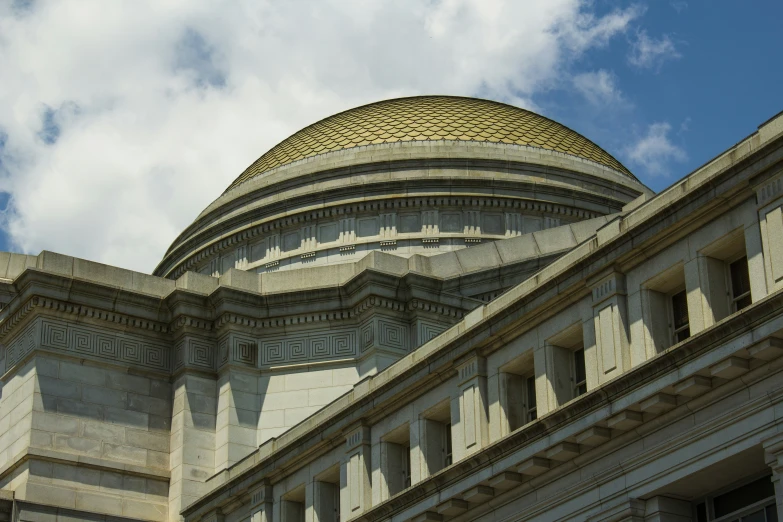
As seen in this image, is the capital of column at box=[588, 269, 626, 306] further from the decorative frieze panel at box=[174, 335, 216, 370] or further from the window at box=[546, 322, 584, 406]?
the decorative frieze panel at box=[174, 335, 216, 370]

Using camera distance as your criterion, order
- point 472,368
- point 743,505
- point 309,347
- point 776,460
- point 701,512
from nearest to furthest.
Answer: point 776,460 → point 743,505 → point 701,512 → point 472,368 → point 309,347

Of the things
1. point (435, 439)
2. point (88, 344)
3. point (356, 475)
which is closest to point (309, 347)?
point (88, 344)

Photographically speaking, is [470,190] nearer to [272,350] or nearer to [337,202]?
[337,202]

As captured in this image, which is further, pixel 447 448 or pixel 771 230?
pixel 447 448

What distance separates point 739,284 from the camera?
23.2 meters

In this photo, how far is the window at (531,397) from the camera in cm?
2667

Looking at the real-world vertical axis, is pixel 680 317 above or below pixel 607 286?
below

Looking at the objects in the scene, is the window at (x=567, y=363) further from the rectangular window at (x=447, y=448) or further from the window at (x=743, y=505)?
the window at (x=743, y=505)

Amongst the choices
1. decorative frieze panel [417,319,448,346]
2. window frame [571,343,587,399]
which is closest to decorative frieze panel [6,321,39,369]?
decorative frieze panel [417,319,448,346]

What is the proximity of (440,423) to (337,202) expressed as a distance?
86.1 feet

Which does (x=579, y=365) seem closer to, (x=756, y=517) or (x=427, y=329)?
(x=756, y=517)

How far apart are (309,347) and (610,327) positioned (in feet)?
52.6

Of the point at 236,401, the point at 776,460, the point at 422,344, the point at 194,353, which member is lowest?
the point at 776,460

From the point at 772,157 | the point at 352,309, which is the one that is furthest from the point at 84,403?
the point at 772,157
